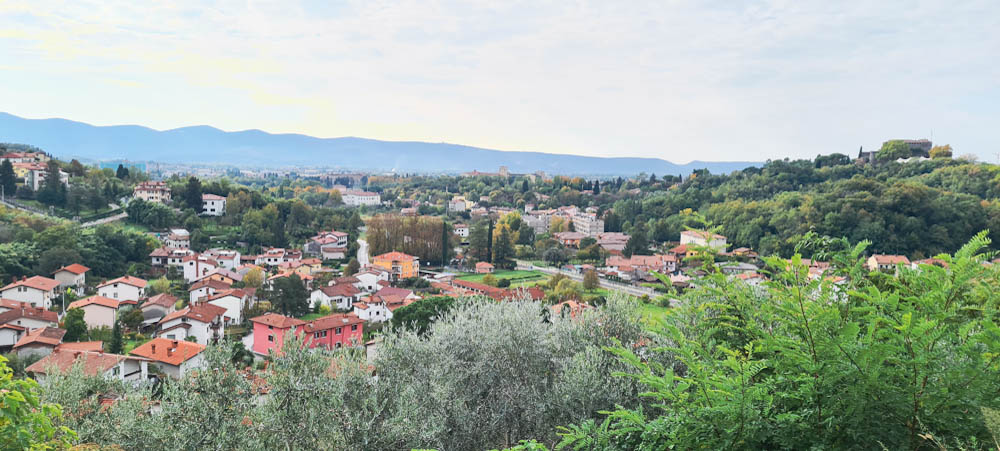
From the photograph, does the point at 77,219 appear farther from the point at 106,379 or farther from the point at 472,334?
the point at 472,334

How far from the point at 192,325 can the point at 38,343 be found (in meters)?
3.87

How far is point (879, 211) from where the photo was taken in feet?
103

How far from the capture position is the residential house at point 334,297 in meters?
21.7

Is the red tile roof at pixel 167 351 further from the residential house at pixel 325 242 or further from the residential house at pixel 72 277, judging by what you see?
the residential house at pixel 325 242

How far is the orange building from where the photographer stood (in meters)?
28.0

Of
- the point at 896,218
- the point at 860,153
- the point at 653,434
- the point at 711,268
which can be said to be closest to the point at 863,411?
the point at 653,434

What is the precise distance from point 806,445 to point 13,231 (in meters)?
31.5

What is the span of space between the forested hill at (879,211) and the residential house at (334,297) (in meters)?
16.5

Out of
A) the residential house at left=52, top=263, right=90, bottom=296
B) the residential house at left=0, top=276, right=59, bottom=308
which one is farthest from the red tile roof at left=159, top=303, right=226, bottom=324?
the residential house at left=52, top=263, right=90, bottom=296

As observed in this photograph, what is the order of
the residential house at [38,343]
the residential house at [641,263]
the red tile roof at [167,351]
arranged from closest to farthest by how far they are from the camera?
the red tile roof at [167,351]
the residential house at [38,343]
the residential house at [641,263]

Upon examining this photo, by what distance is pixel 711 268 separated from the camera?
9.67 ft

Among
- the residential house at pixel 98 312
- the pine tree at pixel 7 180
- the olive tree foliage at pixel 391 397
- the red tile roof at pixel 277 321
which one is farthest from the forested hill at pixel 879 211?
the pine tree at pixel 7 180

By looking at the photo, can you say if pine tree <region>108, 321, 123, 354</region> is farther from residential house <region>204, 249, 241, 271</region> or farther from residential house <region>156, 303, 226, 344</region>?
residential house <region>204, 249, 241, 271</region>

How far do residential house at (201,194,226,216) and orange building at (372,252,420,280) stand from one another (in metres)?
15.2
